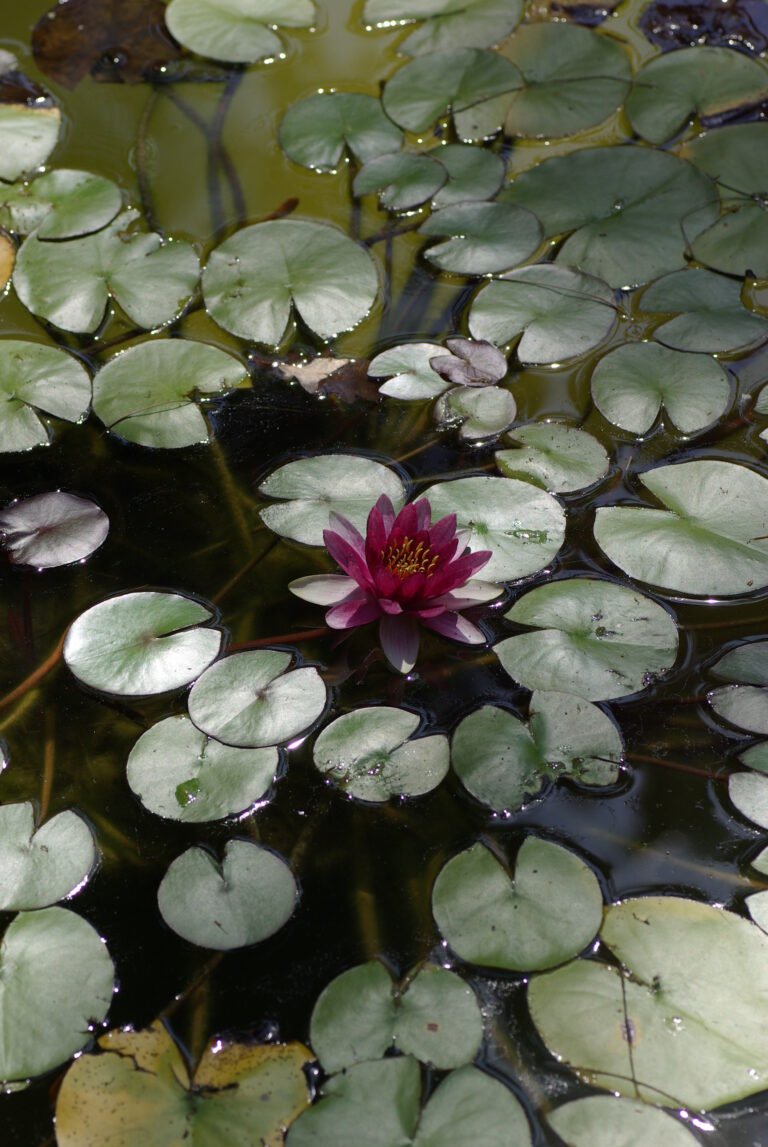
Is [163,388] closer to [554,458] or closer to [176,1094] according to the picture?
[554,458]

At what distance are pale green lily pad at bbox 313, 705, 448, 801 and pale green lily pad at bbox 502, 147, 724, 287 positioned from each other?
1566 millimetres

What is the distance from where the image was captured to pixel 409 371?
2576 millimetres

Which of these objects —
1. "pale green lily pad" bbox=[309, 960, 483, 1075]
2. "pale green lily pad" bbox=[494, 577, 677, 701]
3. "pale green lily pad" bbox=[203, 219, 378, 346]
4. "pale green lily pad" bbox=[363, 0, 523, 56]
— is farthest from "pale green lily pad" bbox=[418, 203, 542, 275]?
"pale green lily pad" bbox=[309, 960, 483, 1075]

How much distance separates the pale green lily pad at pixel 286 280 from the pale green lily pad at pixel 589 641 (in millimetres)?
1087

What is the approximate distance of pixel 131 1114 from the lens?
1591 millimetres

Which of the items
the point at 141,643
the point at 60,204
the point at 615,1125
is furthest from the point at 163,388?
the point at 615,1125

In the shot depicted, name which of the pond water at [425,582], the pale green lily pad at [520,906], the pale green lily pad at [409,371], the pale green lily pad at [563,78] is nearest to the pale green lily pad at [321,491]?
the pond water at [425,582]

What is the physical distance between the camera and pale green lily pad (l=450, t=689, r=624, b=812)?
189 cm

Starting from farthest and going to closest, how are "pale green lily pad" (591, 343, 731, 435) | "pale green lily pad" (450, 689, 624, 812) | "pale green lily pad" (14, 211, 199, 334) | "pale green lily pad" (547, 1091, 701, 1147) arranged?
1. "pale green lily pad" (14, 211, 199, 334)
2. "pale green lily pad" (591, 343, 731, 435)
3. "pale green lily pad" (450, 689, 624, 812)
4. "pale green lily pad" (547, 1091, 701, 1147)

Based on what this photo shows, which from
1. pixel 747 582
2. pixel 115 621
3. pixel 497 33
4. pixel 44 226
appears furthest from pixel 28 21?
pixel 747 582

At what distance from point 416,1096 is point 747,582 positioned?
1.32 metres

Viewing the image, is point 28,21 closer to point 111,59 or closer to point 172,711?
point 111,59

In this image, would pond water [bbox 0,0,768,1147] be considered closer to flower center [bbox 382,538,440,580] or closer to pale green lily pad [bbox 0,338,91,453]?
pale green lily pad [bbox 0,338,91,453]

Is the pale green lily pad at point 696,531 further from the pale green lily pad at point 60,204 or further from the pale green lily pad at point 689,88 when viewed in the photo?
the pale green lily pad at point 60,204
